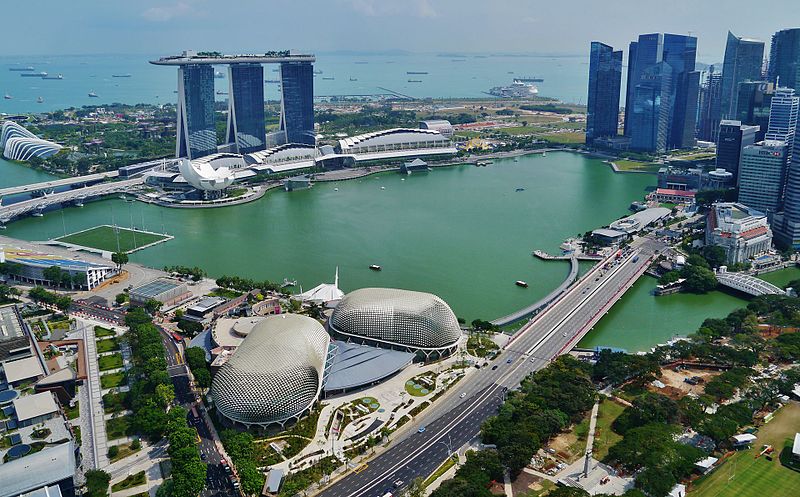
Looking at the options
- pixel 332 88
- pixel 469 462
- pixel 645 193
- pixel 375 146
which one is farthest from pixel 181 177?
pixel 332 88

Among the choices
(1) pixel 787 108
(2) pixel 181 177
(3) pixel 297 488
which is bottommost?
(3) pixel 297 488

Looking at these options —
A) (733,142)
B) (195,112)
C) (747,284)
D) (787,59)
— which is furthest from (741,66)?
(195,112)

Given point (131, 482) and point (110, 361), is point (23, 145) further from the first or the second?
point (131, 482)

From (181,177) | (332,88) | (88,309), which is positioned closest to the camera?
(88,309)

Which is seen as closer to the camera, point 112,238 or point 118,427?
point 118,427

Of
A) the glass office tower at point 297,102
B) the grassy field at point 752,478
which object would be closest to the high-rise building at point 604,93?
the glass office tower at point 297,102

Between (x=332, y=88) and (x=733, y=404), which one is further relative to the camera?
(x=332, y=88)

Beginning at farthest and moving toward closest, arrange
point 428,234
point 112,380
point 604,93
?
point 604,93 → point 428,234 → point 112,380

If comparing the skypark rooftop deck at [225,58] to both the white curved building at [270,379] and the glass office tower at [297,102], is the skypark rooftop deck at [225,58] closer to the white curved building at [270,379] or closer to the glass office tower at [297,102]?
the glass office tower at [297,102]

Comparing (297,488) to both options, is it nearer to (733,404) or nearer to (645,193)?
(733,404)
